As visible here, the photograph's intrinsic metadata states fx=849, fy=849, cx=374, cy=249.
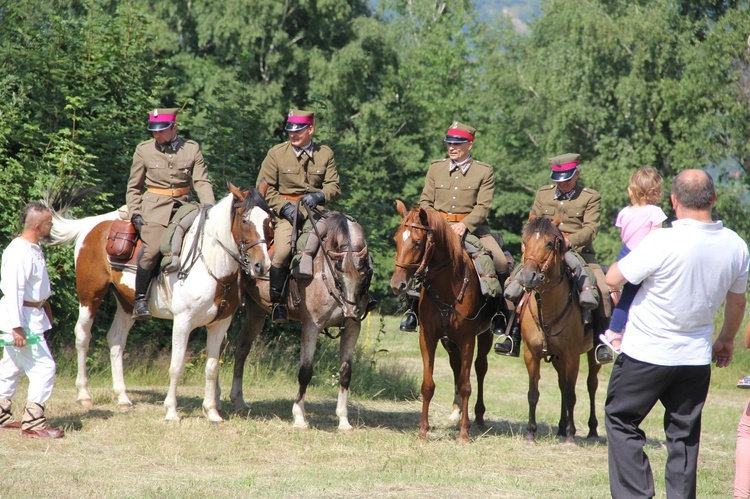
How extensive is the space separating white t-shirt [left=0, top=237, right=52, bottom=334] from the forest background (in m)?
3.36

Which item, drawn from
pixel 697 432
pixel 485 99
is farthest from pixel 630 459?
pixel 485 99

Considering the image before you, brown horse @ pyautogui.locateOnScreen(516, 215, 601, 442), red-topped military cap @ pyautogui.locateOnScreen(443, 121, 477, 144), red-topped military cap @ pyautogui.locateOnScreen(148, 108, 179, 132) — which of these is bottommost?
brown horse @ pyautogui.locateOnScreen(516, 215, 601, 442)

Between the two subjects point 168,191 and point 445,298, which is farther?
point 168,191

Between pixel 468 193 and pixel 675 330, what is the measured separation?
180 inches

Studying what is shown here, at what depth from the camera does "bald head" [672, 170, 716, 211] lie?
5.43 metres

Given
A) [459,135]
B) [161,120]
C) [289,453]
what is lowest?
[289,453]

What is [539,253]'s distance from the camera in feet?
28.0

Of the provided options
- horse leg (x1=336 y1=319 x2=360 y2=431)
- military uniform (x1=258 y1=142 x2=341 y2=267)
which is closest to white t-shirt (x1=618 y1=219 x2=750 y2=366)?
horse leg (x1=336 y1=319 x2=360 y2=431)

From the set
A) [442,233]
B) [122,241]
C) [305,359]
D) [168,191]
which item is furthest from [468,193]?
[122,241]

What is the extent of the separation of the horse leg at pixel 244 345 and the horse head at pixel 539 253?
3.72 metres

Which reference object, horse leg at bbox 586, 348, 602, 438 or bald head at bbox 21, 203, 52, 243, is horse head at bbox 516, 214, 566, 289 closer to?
horse leg at bbox 586, 348, 602, 438

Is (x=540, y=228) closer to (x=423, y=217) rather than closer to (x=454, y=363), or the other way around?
(x=423, y=217)

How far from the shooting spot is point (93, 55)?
13.1 metres

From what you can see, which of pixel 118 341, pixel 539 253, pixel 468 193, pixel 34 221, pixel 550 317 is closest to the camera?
pixel 34 221
